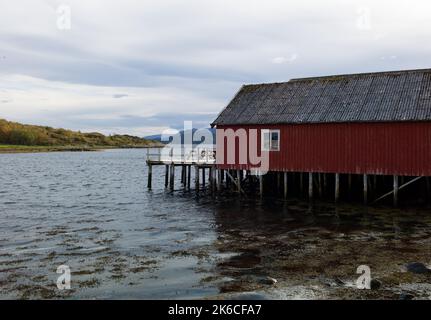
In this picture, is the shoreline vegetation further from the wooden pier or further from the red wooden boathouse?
the red wooden boathouse

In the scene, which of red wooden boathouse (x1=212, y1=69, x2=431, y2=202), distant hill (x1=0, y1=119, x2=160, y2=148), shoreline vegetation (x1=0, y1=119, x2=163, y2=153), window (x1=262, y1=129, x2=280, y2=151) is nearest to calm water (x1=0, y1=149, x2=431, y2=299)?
red wooden boathouse (x1=212, y1=69, x2=431, y2=202)

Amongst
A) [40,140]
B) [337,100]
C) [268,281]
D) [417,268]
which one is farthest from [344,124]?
[40,140]

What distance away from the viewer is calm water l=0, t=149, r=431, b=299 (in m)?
11.9

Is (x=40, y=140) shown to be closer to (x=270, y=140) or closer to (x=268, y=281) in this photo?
(x=270, y=140)

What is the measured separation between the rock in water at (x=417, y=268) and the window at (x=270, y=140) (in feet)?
50.3

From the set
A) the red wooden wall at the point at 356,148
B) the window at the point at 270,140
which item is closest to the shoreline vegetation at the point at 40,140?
the window at the point at 270,140

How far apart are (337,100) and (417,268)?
16.0 metres

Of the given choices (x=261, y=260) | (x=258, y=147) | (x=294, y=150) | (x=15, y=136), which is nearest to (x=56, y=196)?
(x=258, y=147)

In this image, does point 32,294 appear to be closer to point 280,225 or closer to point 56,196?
point 280,225

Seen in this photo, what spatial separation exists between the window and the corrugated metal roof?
0.70 metres

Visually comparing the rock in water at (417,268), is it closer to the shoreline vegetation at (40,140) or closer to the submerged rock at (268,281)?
the submerged rock at (268,281)

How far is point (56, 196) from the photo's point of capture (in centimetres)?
3359

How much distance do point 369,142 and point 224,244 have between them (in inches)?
471

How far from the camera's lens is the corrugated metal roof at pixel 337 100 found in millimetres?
24884
